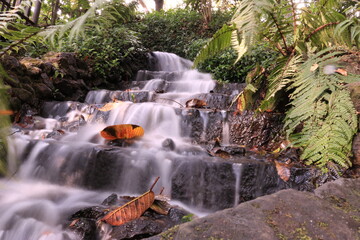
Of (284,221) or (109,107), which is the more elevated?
(109,107)

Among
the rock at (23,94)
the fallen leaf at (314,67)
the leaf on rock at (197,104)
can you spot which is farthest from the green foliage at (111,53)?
the fallen leaf at (314,67)

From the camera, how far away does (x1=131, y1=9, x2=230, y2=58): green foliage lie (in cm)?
1110

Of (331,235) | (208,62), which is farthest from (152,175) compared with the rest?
(208,62)

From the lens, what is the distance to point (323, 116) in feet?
8.77

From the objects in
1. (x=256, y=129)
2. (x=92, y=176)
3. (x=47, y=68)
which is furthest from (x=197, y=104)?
(x=47, y=68)

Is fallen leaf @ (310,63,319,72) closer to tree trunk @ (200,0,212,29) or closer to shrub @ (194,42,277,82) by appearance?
shrub @ (194,42,277,82)

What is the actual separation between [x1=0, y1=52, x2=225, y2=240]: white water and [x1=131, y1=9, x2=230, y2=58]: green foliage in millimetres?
6817

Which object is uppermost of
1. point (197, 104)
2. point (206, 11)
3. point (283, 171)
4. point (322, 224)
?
point (206, 11)

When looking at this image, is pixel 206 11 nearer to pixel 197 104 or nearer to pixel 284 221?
pixel 197 104

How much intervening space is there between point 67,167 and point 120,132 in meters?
0.81

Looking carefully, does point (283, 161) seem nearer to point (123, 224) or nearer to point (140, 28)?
point (123, 224)

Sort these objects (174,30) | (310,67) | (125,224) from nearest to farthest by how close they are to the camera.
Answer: (125,224), (310,67), (174,30)

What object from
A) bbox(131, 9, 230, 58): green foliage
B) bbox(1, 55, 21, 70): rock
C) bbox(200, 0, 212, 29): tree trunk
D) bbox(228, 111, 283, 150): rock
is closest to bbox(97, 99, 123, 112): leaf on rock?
bbox(1, 55, 21, 70): rock

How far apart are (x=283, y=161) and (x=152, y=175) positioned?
4.85 ft
